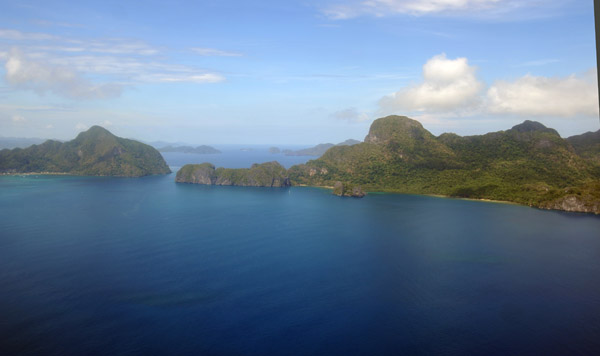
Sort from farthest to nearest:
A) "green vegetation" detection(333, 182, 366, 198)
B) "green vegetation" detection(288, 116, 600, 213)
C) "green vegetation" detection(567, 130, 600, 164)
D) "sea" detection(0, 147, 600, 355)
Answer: "green vegetation" detection(567, 130, 600, 164) < "green vegetation" detection(333, 182, 366, 198) < "green vegetation" detection(288, 116, 600, 213) < "sea" detection(0, 147, 600, 355)

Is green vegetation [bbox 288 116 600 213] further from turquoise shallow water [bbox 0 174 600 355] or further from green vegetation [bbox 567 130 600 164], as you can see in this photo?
turquoise shallow water [bbox 0 174 600 355]

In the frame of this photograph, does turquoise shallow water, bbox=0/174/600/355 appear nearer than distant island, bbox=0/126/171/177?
Yes

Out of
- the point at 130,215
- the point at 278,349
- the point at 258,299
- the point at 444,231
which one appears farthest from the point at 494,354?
the point at 130,215

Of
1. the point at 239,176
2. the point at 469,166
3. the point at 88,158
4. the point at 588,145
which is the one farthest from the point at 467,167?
the point at 88,158

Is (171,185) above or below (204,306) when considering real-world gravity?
above

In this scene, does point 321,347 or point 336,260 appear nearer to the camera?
point 321,347

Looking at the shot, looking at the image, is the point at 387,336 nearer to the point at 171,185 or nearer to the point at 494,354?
the point at 494,354

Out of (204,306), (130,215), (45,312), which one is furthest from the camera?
(130,215)

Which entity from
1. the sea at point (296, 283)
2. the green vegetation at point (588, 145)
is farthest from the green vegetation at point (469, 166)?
the sea at point (296, 283)

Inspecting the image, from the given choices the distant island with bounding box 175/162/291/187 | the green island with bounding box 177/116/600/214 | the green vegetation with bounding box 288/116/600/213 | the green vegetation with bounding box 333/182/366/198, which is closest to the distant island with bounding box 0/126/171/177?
the distant island with bounding box 175/162/291/187
